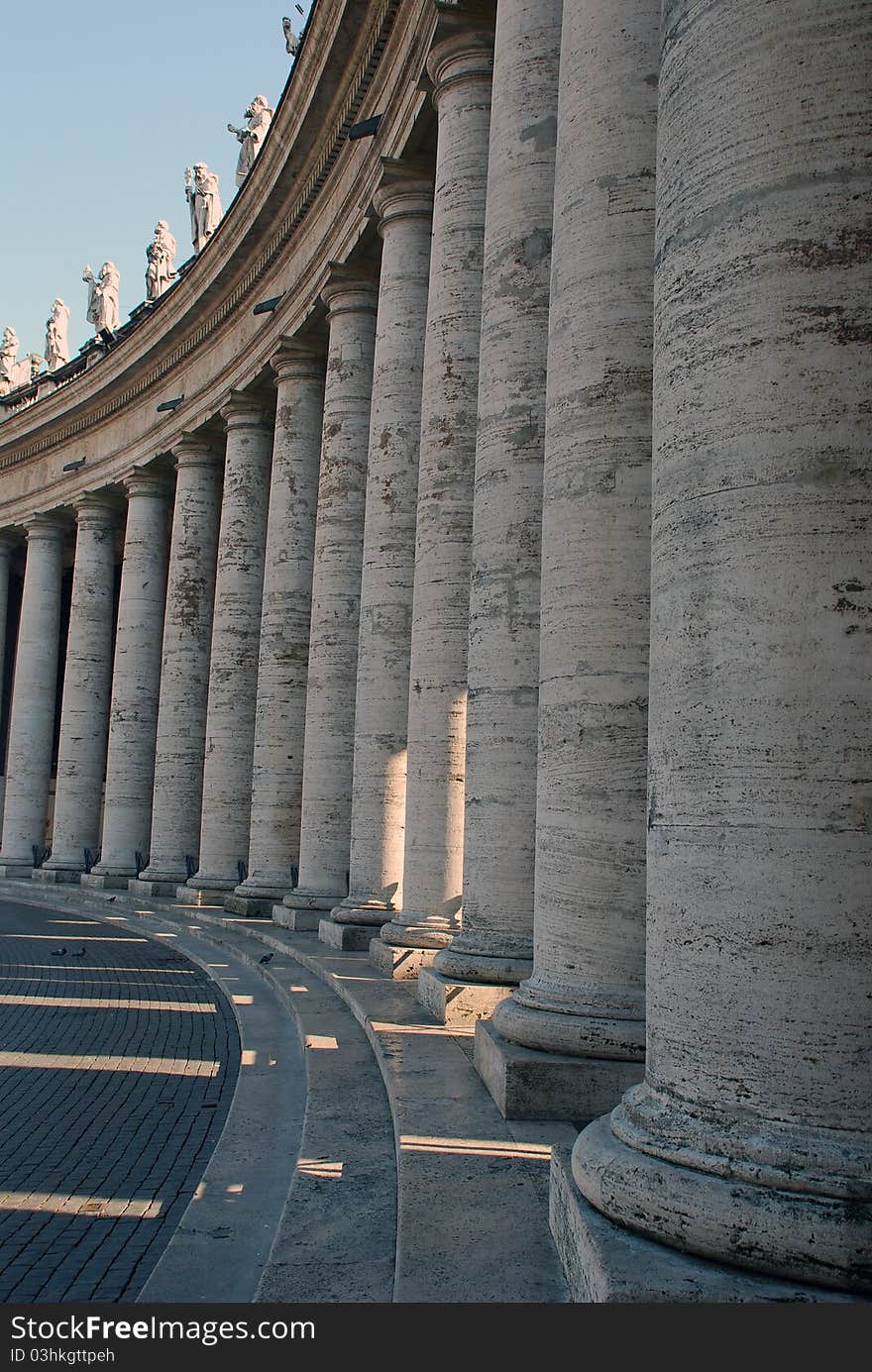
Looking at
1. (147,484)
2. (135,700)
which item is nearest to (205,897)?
(135,700)

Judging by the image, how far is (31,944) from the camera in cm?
4134

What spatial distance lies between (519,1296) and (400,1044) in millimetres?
9801

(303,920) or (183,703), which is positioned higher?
(183,703)

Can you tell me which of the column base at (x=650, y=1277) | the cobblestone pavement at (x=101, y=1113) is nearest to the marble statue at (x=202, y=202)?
the cobblestone pavement at (x=101, y=1113)

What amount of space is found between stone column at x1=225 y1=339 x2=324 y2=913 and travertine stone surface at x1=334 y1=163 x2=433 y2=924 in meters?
11.2

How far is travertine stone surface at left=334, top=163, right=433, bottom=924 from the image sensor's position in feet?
107

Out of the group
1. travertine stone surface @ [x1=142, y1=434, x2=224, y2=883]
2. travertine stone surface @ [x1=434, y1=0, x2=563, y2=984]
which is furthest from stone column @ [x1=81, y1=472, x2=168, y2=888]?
travertine stone surface @ [x1=434, y1=0, x2=563, y2=984]

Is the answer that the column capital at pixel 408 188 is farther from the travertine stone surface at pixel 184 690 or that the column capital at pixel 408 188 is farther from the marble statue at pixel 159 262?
the marble statue at pixel 159 262

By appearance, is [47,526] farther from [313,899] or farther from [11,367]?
[313,899]

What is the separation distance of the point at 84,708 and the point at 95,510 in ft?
38.4

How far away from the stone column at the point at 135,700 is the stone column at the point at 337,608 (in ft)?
75.9

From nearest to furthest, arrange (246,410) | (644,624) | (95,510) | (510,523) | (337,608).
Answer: (644,624), (510,523), (337,608), (246,410), (95,510)

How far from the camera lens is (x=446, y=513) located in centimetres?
2692

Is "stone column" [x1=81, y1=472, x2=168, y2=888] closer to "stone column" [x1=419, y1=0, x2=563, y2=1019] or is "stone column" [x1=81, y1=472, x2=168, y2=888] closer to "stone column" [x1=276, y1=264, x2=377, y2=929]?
"stone column" [x1=276, y1=264, x2=377, y2=929]
